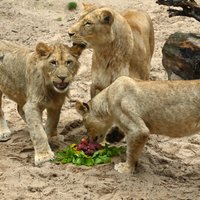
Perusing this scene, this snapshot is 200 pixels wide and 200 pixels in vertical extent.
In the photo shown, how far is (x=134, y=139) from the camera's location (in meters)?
6.44

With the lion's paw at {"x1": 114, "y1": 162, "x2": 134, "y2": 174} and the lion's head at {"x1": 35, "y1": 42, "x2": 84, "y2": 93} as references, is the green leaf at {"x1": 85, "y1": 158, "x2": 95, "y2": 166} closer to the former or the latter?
the lion's paw at {"x1": 114, "y1": 162, "x2": 134, "y2": 174}

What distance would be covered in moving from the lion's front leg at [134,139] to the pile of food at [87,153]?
34 cm

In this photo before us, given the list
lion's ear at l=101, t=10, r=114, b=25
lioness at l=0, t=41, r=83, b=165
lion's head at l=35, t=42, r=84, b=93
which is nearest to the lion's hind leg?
lioness at l=0, t=41, r=83, b=165

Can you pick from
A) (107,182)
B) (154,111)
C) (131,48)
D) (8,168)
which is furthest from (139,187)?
(131,48)

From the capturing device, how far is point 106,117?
22.4 feet

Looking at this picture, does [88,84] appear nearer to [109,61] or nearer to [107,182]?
[109,61]

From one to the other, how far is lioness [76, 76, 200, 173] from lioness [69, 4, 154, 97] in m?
0.88

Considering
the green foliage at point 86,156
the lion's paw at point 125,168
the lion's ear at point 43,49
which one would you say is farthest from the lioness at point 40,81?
the lion's paw at point 125,168

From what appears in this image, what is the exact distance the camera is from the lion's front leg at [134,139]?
6.41 meters

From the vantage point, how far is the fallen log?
27.2ft

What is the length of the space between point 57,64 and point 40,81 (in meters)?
0.36

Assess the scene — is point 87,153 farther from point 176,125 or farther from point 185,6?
point 185,6

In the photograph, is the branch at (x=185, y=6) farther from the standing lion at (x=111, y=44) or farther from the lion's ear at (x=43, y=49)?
the lion's ear at (x=43, y=49)

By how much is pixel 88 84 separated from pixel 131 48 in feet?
6.83
